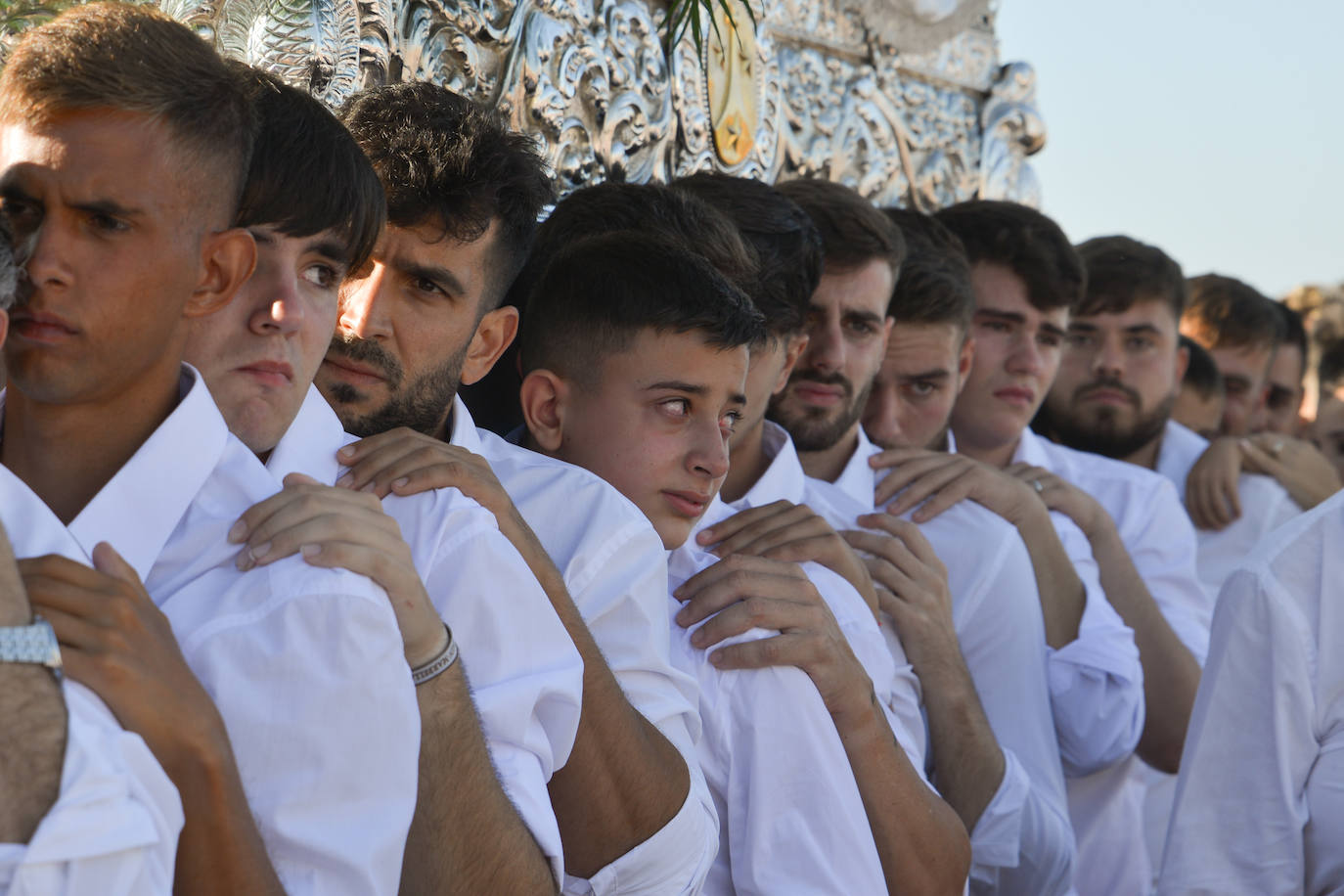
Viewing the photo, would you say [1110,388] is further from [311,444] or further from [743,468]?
[311,444]

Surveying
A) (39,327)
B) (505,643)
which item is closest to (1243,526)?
(505,643)

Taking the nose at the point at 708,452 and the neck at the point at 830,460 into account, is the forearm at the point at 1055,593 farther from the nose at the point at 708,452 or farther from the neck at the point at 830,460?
the nose at the point at 708,452

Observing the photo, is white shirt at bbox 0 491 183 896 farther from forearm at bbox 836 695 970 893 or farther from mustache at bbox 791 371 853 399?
mustache at bbox 791 371 853 399

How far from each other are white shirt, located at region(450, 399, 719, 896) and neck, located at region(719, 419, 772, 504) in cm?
94

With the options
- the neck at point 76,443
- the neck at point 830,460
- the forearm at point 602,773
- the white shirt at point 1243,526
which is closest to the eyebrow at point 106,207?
the neck at point 76,443

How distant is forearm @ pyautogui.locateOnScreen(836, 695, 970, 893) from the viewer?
10.00 feet

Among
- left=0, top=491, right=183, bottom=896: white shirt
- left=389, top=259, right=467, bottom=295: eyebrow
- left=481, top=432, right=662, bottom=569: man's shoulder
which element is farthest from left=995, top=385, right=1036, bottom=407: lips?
left=0, top=491, right=183, bottom=896: white shirt

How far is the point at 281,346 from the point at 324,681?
842 mm

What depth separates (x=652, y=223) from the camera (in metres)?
3.58

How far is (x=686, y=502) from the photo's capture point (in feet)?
10.4

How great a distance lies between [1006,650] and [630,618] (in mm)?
1640

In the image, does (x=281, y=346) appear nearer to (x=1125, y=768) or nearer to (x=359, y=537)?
(x=359, y=537)

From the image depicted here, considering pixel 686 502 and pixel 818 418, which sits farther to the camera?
pixel 818 418

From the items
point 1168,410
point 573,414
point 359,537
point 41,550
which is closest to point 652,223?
point 573,414
